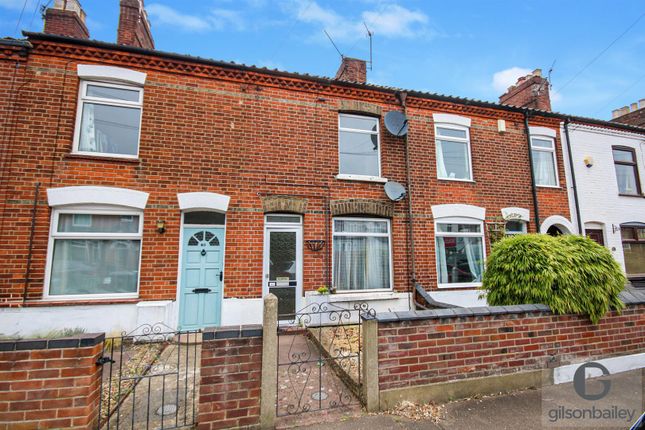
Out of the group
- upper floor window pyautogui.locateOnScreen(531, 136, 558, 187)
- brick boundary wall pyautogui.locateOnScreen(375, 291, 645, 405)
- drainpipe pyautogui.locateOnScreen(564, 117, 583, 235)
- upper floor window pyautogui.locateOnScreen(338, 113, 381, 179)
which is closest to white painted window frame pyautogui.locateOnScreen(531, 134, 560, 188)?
upper floor window pyautogui.locateOnScreen(531, 136, 558, 187)

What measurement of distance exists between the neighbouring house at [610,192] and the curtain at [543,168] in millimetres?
598

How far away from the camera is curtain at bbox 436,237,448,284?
26.1 feet

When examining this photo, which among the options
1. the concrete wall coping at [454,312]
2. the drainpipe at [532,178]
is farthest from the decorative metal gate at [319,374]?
the drainpipe at [532,178]

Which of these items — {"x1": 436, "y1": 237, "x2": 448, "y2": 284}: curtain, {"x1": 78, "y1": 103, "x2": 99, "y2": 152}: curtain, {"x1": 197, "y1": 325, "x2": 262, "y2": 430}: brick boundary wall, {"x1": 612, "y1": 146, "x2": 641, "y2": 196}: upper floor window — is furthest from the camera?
{"x1": 612, "y1": 146, "x2": 641, "y2": 196}: upper floor window

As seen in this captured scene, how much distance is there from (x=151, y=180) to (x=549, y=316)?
735 cm

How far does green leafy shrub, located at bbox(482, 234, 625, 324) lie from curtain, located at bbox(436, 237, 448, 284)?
2991 millimetres

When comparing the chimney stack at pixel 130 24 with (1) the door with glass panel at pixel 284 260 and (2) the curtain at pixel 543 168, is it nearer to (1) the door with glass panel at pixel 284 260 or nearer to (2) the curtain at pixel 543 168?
(1) the door with glass panel at pixel 284 260

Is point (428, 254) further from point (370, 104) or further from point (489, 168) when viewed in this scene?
point (370, 104)

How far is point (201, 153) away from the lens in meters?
6.65

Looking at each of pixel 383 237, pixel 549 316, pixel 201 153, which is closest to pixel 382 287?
pixel 383 237

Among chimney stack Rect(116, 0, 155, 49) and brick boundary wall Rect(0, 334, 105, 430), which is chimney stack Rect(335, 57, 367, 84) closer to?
chimney stack Rect(116, 0, 155, 49)

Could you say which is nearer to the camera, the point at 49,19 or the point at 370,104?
the point at 49,19

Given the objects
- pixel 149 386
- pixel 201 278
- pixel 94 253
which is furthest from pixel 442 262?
pixel 94 253

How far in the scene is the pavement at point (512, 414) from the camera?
308 cm
